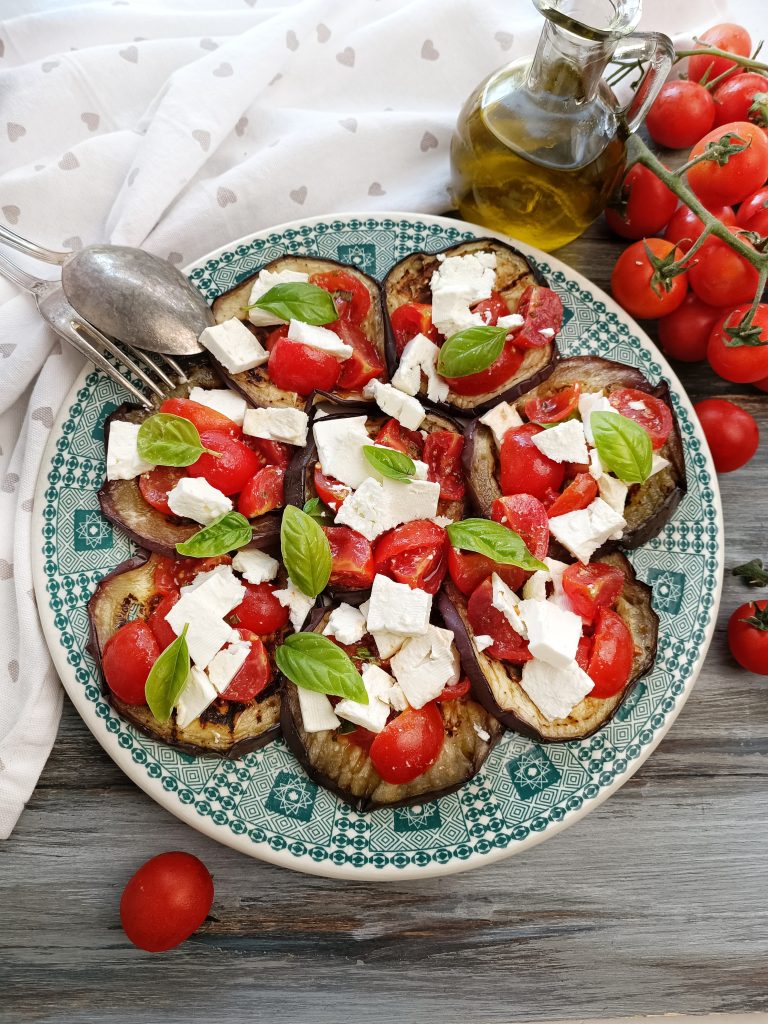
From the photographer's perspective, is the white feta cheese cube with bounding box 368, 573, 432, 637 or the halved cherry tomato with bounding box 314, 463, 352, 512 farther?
the halved cherry tomato with bounding box 314, 463, 352, 512

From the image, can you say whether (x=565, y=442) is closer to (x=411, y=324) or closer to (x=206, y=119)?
(x=411, y=324)

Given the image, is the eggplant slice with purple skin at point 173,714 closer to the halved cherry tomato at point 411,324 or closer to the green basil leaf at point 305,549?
the green basil leaf at point 305,549

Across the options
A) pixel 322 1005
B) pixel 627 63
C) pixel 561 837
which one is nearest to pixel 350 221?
pixel 627 63

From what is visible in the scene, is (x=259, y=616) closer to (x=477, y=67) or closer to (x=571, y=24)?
(x=571, y=24)

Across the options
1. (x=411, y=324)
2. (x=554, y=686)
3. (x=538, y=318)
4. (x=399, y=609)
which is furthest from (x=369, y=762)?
(x=538, y=318)

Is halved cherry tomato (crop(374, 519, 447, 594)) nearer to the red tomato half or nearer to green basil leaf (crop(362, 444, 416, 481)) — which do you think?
green basil leaf (crop(362, 444, 416, 481))

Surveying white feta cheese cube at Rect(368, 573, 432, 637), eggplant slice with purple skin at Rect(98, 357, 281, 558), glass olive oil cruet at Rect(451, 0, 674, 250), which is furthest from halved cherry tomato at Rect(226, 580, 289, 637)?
glass olive oil cruet at Rect(451, 0, 674, 250)
